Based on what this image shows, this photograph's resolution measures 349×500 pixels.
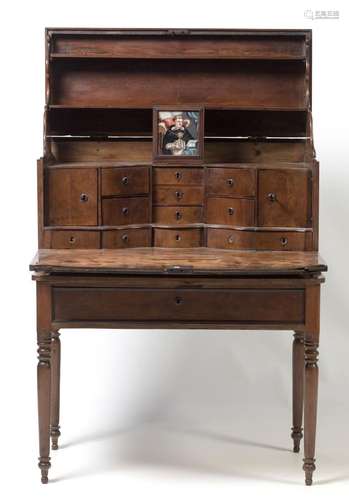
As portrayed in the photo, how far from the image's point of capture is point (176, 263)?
6234 millimetres

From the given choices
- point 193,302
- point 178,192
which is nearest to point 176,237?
point 178,192

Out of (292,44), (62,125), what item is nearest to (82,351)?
(62,125)

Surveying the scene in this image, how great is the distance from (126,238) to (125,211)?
127 mm

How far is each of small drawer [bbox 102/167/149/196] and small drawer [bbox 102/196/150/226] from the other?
4 cm

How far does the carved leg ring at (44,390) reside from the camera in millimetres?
6281

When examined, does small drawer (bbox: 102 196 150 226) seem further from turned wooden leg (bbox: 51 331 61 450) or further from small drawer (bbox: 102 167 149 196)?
turned wooden leg (bbox: 51 331 61 450)

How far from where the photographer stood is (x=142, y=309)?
20.5 feet

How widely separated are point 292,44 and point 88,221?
131 cm

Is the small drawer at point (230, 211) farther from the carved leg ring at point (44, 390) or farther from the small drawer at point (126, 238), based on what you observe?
the carved leg ring at point (44, 390)

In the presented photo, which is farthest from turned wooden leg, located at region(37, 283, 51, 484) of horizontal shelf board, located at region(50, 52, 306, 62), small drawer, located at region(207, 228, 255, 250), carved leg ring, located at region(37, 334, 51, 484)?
horizontal shelf board, located at region(50, 52, 306, 62)

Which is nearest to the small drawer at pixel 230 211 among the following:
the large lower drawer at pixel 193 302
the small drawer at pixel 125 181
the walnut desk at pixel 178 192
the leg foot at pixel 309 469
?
the walnut desk at pixel 178 192

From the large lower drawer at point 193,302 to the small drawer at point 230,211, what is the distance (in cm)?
54

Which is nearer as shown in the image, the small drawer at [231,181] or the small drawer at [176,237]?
the small drawer at [231,181]

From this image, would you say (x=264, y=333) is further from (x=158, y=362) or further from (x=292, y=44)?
(x=292, y=44)
